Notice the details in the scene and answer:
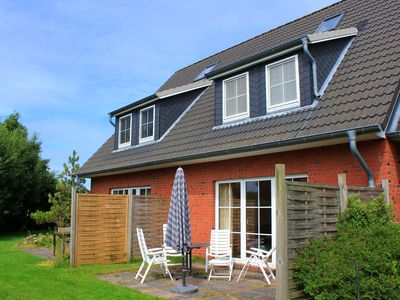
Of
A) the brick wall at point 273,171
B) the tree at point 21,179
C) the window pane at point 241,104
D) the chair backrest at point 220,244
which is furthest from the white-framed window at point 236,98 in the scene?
the tree at point 21,179

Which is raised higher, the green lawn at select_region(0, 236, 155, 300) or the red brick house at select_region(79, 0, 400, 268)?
the red brick house at select_region(79, 0, 400, 268)

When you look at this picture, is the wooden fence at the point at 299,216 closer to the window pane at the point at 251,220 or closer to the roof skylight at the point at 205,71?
the window pane at the point at 251,220

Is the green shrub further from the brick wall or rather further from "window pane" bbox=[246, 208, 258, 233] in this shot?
"window pane" bbox=[246, 208, 258, 233]

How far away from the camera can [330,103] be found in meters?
8.73

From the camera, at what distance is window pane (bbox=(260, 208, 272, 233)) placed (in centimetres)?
961

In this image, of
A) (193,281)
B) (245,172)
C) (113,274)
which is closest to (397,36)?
(245,172)

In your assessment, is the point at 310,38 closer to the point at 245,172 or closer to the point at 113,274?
the point at 245,172

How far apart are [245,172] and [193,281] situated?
3047mm

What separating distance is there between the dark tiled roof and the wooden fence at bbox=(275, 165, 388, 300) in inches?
59.1

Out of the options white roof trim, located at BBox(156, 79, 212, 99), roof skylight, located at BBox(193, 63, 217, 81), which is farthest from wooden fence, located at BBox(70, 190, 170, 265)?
roof skylight, located at BBox(193, 63, 217, 81)

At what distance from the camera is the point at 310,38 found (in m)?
9.41

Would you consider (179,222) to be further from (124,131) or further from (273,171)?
(124,131)

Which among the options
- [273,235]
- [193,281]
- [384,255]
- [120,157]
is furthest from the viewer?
[120,157]

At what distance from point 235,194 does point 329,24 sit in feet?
18.6
